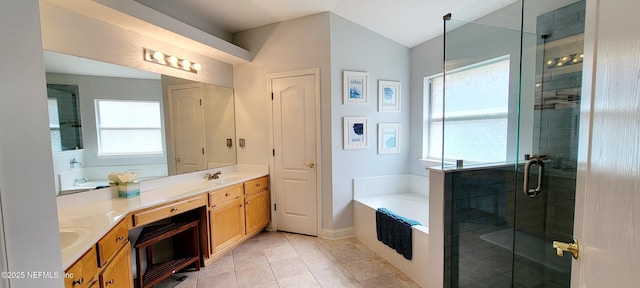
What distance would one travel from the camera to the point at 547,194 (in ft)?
6.43

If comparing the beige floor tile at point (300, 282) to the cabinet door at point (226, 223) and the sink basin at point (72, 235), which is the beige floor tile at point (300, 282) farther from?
the sink basin at point (72, 235)

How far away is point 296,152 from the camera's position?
10.7 ft

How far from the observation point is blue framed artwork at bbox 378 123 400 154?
11.2 feet

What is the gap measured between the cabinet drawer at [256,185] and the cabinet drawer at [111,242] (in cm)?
137

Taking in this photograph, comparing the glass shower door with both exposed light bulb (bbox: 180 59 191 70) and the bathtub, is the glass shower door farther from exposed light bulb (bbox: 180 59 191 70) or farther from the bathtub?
exposed light bulb (bbox: 180 59 191 70)

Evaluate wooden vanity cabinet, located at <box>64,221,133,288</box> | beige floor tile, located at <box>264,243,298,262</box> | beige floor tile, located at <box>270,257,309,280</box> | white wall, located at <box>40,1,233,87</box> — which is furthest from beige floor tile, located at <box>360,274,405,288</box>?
white wall, located at <box>40,1,233,87</box>

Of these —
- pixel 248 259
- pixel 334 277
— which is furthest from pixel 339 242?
pixel 248 259

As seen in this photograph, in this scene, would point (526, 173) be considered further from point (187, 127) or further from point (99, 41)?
point (99, 41)

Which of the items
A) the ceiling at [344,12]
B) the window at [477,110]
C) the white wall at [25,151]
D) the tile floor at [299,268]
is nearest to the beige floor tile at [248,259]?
the tile floor at [299,268]

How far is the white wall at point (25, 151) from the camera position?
623mm

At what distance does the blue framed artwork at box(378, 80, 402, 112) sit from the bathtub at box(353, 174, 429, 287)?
97 cm

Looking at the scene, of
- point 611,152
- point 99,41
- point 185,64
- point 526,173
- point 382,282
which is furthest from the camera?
point 185,64

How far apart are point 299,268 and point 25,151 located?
225cm

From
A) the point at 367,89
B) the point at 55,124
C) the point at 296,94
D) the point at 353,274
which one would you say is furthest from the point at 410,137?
the point at 55,124
